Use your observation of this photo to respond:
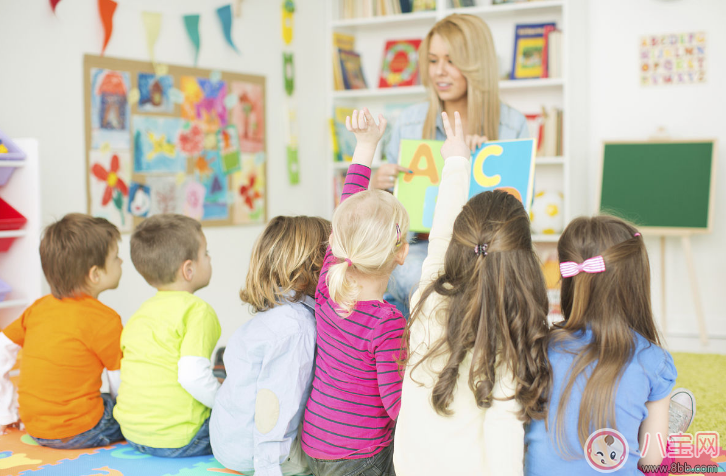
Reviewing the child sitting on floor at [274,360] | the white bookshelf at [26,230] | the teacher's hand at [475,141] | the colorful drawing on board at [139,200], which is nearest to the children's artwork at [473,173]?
the teacher's hand at [475,141]

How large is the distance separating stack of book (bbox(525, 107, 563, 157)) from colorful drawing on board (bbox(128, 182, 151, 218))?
7.01 ft

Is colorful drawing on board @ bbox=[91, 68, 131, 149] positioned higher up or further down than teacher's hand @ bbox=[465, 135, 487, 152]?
higher up

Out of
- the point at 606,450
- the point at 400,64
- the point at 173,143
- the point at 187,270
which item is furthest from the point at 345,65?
the point at 606,450

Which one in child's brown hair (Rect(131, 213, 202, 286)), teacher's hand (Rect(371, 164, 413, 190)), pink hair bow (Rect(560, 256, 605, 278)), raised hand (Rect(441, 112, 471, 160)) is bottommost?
A: child's brown hair (Rect(131, 213, 202, 286))

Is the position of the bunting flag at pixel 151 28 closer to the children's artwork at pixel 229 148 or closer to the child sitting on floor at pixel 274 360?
the children's artwork at pixel 229 148

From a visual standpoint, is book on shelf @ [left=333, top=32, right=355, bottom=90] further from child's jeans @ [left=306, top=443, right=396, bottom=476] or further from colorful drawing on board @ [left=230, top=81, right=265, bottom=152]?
child's jeans @ [left=306, top=443, right=396, bottom=476]

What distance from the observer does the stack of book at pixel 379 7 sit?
420 cm

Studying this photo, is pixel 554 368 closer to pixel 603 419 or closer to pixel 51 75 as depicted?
pixel 603 419

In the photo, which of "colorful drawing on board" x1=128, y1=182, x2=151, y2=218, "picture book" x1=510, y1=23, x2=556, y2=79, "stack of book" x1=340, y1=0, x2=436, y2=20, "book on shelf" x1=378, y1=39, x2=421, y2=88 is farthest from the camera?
"book on shelf" x1=378, y1=39, x2=421, y2=88

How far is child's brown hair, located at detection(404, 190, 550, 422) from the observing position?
123 cm

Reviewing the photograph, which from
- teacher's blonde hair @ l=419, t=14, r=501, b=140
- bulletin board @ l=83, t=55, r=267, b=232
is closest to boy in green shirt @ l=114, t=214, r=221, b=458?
teacher's blonde hair @ l=419, t=14, r=501, b=140

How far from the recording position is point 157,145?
3.32 meters

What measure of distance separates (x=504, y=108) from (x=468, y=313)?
1.30 meters

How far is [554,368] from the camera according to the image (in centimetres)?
124
